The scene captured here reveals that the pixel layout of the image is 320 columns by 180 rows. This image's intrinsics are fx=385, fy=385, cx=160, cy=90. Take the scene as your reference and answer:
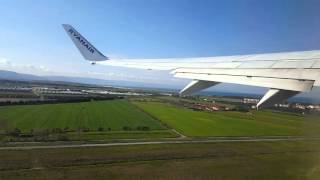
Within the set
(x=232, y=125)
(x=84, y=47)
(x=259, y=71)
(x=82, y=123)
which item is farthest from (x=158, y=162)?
(x=232, y=125)

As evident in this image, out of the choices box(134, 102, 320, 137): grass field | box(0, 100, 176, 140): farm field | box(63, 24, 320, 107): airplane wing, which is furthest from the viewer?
box(134, 102, 320, 137): grass field

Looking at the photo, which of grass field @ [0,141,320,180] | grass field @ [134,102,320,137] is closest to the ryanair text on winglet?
grass field @ [0,141,320,180]

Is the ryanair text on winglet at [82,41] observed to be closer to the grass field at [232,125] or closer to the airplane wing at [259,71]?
the airplane wing at [259,71]

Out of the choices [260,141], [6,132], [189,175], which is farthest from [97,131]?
[189,175]

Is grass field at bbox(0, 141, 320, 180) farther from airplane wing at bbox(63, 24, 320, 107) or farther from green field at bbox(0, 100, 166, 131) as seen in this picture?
green field at bbox(0, 100, 166, 131)

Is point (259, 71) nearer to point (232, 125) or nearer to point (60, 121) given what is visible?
point (60, 121)

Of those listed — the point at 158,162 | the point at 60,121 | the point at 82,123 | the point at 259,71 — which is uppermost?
the point at 259,71

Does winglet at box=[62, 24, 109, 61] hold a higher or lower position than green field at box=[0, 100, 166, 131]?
higher
